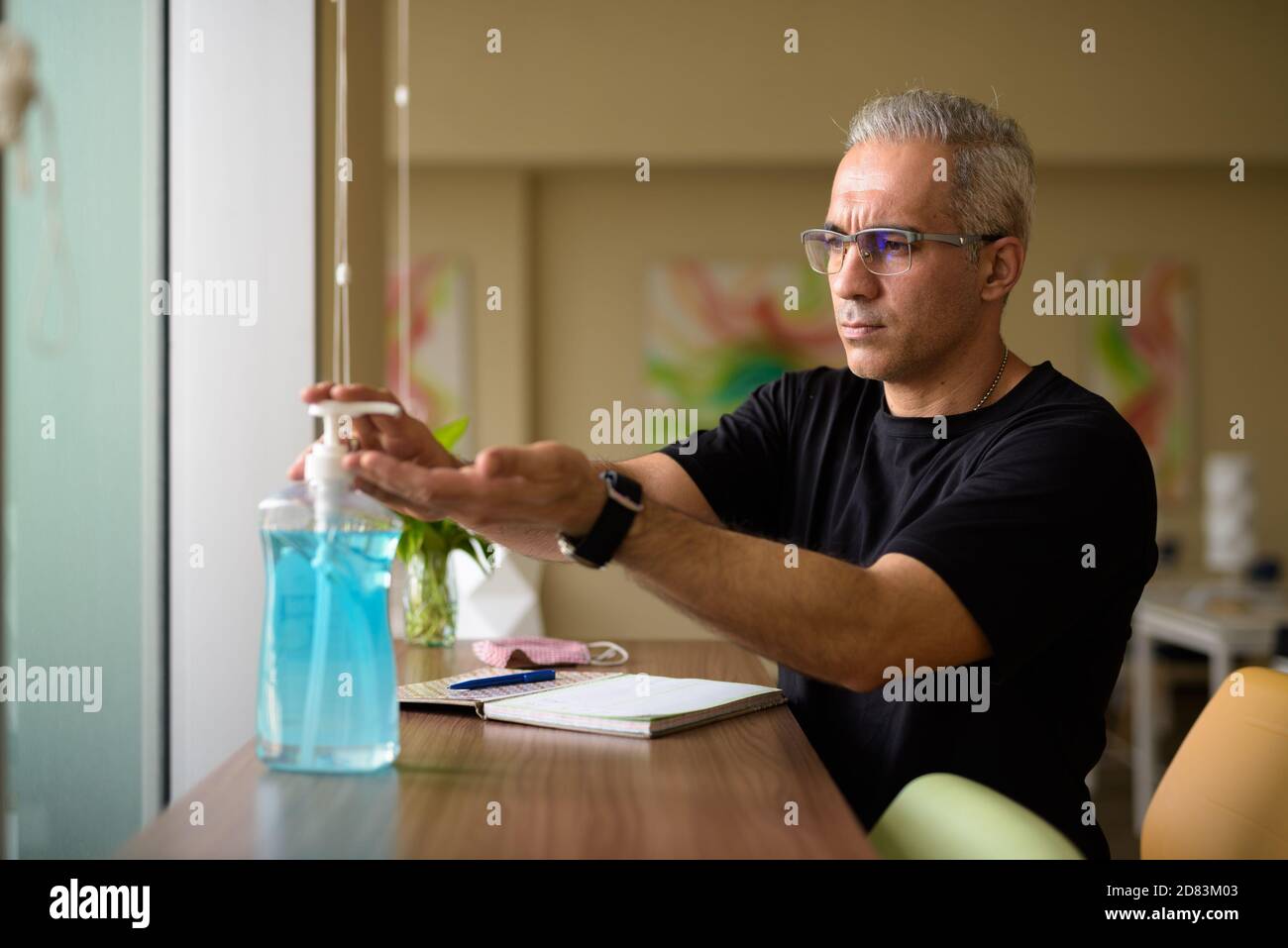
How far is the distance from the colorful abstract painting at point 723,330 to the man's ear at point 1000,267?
157 inches

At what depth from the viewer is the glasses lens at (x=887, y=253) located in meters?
1.61

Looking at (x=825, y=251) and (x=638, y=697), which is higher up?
(x=825, y=251)

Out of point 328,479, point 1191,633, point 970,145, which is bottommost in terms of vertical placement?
point 1191,633

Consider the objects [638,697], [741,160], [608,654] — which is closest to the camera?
[638,697]

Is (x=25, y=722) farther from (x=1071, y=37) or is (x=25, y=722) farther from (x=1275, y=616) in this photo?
(x=1071, y=37)

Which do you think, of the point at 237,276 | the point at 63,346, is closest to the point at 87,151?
the point at 63,346

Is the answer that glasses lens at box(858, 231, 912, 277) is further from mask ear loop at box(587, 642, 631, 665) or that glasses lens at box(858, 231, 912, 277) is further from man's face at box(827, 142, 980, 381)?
mask ear loop at box(587, 642, 631, 665)

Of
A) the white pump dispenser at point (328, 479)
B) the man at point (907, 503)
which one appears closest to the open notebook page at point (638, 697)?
the man at point (907, 503)

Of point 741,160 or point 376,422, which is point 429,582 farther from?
point 741,160

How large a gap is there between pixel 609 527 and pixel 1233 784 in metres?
0.73

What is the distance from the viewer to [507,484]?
1.04 m

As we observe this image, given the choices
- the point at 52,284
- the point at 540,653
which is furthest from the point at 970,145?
the point at 52,284

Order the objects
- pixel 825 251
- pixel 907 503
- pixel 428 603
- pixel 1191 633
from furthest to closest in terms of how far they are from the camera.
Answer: pixel 1191 633 → pixel 428 603 → pixel 825 251 → pixel 907 503
